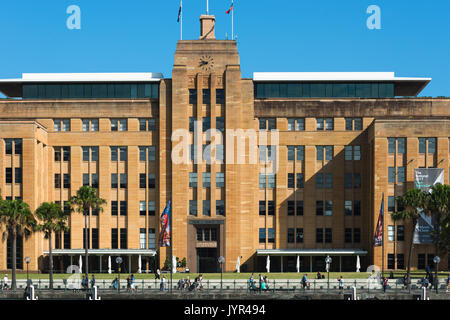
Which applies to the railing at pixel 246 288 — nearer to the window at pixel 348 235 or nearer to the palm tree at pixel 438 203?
the palm tree at pixel 438 203

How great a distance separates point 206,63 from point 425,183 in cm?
3488

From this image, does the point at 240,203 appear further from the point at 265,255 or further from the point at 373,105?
the point at 373,105

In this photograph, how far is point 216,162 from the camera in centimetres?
9406

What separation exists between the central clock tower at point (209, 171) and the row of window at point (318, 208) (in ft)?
7.38

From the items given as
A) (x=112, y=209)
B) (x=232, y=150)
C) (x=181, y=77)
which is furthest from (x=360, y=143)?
(x=112, y=209)

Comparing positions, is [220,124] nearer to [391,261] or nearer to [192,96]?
[192,96]

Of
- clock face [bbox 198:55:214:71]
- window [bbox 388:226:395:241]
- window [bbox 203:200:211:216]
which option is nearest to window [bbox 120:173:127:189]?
window [bbox 203:200:211:216]

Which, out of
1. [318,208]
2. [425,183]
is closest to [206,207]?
[318,208]

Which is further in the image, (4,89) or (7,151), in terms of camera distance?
(4,89)

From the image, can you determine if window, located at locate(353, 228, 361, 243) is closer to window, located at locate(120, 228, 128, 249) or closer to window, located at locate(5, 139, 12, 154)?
window, located at locate(120, 228, 128, 249)

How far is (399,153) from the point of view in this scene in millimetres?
89500

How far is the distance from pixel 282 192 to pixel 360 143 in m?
13.5

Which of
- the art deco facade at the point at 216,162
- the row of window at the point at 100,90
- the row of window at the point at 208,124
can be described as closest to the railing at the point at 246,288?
the art deco facade at the point at 216,162
